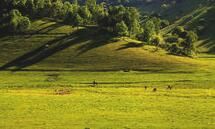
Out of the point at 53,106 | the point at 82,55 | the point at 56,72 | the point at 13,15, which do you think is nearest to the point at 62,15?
the point at 13,15

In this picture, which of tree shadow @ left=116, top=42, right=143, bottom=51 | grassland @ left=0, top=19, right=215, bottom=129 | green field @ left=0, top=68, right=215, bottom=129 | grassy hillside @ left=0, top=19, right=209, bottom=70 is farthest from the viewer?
tree shadow @ left=116, top=42, right=143, bottom=51

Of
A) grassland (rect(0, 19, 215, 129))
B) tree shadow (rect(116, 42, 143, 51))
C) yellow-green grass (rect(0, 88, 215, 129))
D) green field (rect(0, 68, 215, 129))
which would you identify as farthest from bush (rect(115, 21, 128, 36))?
yellow-green grass (rect(0, 88, 215, 129))

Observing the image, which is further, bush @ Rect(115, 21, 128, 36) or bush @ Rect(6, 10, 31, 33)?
bush @ Rect(6, 10, 31, 33)

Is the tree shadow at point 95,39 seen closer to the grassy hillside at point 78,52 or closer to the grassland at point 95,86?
the grassy hillside at point 78,52

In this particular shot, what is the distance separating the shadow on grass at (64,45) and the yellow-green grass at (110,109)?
4877 cm

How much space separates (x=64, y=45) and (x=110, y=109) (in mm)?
88700

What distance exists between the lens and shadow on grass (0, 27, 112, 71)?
15812 centimetres

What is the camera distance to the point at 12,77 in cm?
14225

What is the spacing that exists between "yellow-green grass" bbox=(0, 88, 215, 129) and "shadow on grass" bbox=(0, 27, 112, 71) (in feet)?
160

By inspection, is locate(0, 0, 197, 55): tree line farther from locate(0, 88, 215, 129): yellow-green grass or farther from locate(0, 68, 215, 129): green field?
locate(0, 88, 215, 129): yellow-green grass

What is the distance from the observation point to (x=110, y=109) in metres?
84.2

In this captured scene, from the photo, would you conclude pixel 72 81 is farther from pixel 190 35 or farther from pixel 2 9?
pixel 2 9

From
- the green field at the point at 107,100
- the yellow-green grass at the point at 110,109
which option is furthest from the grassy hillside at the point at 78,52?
the yellow-green grass at the point at 110,109

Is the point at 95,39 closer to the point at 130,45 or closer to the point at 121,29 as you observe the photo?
the point at 121,29
